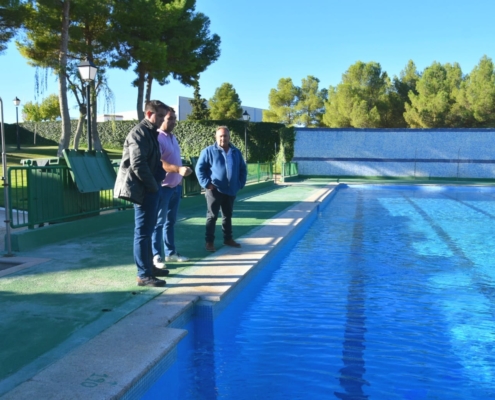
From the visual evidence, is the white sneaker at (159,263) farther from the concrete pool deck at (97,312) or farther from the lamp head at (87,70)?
the lamp head at (87,70)

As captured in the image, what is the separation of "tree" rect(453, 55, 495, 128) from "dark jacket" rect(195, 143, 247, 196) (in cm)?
3594

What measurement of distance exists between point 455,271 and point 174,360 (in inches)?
158

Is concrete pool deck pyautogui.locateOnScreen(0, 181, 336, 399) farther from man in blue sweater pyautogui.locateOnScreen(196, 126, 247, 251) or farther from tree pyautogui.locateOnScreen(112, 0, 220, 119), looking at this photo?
tree pyautogui.locateOnScreen(112, 0, 220, 119)

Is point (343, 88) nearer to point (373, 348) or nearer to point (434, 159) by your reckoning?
point (434, 159)

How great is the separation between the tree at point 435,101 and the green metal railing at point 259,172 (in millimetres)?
23607

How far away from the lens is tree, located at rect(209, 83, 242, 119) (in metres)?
49.1

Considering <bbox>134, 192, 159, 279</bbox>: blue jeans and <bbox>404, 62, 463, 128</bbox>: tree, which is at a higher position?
<bbox>404, 62, 463, 128</bbox>: tree

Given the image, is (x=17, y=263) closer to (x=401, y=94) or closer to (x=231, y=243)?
(x=231, y=243)

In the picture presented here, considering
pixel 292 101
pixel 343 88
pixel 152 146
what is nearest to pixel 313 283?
pixel 152 146

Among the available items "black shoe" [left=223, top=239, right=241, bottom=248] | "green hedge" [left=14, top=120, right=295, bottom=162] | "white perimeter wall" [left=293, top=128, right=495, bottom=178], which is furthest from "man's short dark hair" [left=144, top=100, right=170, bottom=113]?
"white perimeter wall" [left=293, top=128, right=495, bottom=178]

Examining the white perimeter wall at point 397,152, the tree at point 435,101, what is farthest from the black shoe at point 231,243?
the tree at point 435,101

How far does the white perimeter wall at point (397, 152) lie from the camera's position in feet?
84.6

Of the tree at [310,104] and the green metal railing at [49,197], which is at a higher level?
the tree at [310,104]

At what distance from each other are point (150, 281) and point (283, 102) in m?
53.3
